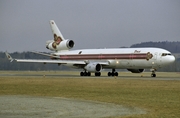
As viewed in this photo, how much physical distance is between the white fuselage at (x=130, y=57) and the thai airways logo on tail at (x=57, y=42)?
4.26m

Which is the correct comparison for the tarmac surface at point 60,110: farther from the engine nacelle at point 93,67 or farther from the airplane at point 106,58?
the engine nacelle at point 93,67

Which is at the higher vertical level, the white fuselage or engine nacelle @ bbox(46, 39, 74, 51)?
engine nacelle @ bbox(46, 39, 74, 51)

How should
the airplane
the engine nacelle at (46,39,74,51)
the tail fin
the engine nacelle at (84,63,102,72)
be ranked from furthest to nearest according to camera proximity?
1. the tail fin
2. the engine nacelle at (46,39,74,51)
3. the engine nacelle at (84,63,102,72)
4. the airplane

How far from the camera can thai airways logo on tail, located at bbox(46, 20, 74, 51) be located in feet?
257

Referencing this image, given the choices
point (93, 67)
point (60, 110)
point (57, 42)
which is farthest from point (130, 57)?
point (60, 110)

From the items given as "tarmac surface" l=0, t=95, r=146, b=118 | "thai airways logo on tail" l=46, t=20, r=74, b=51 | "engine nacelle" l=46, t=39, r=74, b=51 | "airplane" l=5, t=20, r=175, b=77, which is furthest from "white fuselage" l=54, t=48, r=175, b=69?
"tarmac surface" l=0, t=95, r=146, b=118

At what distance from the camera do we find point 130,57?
65.6 meters

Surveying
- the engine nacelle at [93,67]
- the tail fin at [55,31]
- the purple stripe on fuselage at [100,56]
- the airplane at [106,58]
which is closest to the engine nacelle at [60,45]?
the airplane at [106,58]

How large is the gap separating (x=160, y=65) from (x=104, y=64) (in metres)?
9.52

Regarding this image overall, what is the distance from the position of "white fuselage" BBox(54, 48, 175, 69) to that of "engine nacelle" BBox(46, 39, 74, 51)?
3.97 m

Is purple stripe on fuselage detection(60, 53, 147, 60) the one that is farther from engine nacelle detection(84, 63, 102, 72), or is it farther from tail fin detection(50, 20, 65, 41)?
tail fin detection(50, 20, 65, 41)

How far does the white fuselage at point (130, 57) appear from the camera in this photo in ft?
208

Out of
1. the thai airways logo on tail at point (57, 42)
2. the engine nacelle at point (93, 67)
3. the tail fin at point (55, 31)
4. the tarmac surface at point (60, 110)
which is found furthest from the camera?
the tail fin at point (55, 31)

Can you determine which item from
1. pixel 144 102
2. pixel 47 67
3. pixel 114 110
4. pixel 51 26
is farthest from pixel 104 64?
pixel 47 67
